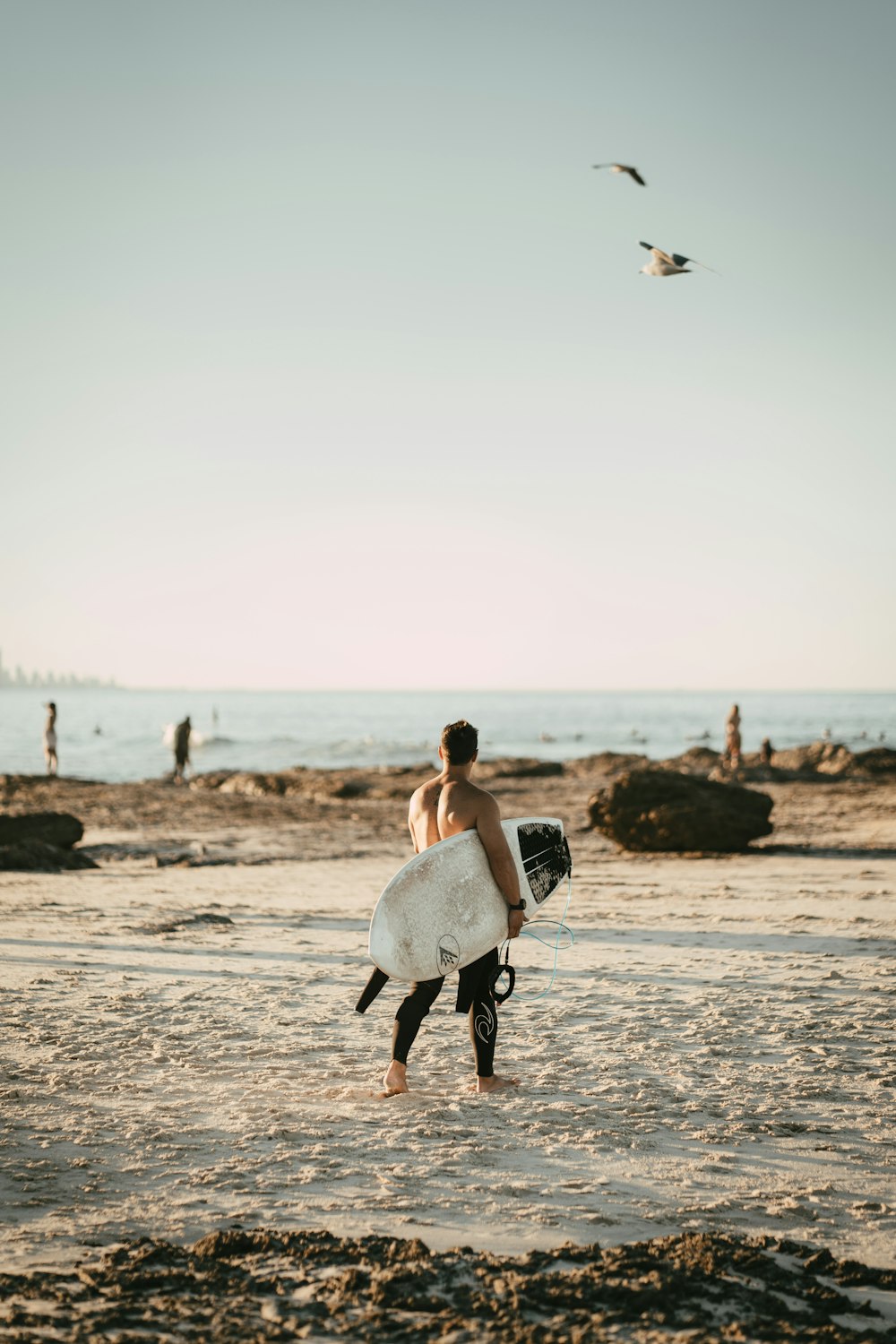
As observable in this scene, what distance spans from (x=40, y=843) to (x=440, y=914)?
9866 millimetres

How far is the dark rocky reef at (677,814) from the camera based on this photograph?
45.1 ft

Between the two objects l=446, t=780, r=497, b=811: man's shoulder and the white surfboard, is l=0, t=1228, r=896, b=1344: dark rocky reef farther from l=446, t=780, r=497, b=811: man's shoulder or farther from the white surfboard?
l=446, t=780, r=497, b=811: man's shoulder

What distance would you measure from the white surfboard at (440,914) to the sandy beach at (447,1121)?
642 millimetres

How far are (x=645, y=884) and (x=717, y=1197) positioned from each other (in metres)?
8.03

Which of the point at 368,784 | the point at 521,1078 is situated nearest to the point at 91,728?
the point at 368,784

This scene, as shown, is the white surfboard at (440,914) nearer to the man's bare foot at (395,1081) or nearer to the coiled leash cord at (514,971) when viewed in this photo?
the coiled leash cord at (514,971)

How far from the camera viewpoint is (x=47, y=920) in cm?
919

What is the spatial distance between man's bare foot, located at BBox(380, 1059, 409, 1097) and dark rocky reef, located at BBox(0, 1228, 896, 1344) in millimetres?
1419

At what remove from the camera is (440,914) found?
15.9 ft

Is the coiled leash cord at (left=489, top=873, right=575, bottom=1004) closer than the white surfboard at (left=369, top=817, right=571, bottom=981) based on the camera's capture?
No

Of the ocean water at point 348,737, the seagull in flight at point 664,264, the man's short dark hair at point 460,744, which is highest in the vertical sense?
the seagull in flight at point 664,264

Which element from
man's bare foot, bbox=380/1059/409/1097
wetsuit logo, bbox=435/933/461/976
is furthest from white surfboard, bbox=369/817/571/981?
man's bare foot, bbox=380/1059/409/1097

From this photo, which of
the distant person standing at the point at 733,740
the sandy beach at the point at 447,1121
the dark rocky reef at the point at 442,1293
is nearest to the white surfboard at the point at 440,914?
the sandy beach at the point at 447,1121

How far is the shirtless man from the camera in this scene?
4.78 meters
